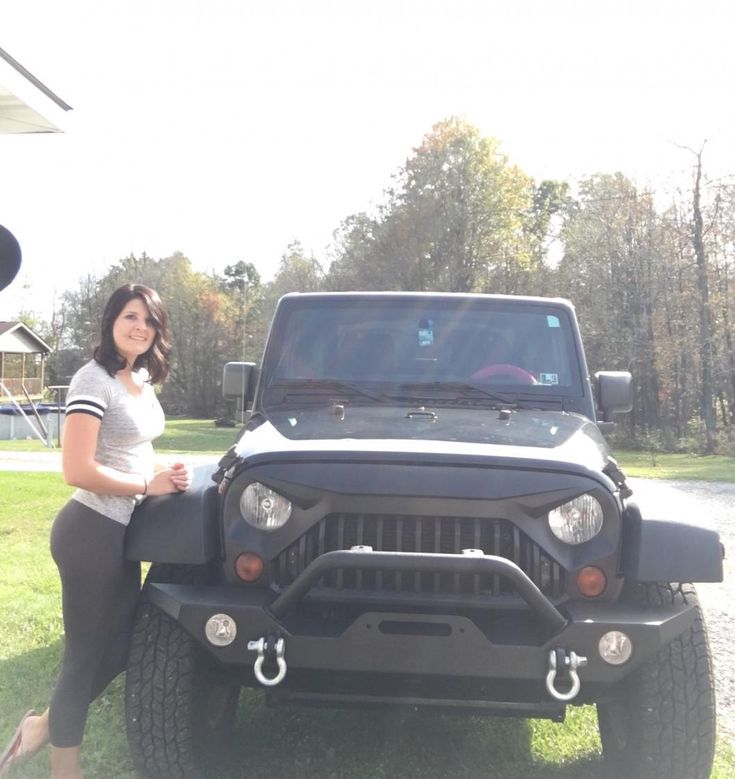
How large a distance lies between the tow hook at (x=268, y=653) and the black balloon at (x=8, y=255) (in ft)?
5.06

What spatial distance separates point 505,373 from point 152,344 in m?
1.69

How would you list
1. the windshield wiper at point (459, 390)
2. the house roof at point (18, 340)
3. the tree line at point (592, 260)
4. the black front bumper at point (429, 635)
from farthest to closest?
the house roof at point (18, 340)
the tree line at point (592, 260)
the windshield wiper at point (459, 390)
the black front bumper at point (429, 635)

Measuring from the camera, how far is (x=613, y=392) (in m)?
4.29

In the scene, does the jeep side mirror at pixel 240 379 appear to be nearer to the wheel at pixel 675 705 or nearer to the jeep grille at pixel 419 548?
the jeep grille at pixel 419 548

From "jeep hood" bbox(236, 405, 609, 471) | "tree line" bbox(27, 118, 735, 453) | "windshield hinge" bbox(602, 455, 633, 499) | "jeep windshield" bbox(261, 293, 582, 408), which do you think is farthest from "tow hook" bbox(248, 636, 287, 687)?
"tree line" bbox(27, 118, 735, 453)

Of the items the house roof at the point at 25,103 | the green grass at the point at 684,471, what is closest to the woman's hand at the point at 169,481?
the house roof at the point at 25,103

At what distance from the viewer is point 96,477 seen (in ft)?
9.27

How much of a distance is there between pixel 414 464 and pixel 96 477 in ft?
3.40

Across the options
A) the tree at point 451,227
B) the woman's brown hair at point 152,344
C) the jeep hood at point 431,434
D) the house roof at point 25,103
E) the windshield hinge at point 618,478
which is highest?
the tree at point 451,227

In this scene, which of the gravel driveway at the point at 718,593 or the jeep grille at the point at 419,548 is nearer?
the jeep grille at the point at 419,548

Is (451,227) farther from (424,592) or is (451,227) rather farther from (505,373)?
(424,592)

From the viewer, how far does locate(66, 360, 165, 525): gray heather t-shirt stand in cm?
289

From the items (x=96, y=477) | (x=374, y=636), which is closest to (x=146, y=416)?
(x=96, y=477)

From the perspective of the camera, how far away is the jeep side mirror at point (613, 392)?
168 inches
